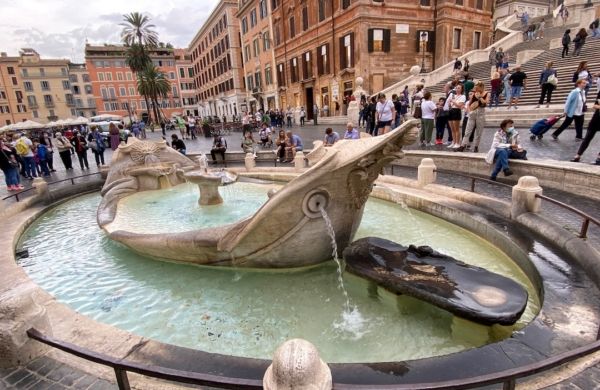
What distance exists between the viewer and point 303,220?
13.1 ft

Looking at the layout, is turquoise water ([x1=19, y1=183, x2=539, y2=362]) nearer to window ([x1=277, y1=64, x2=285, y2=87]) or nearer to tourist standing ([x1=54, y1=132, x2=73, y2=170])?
tourist standing ([x1=54, y1=132, x2=73, y2=170])

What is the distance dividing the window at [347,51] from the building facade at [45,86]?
64.7 metres

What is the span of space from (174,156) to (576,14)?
115 feet

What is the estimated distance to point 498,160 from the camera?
7.32 meters

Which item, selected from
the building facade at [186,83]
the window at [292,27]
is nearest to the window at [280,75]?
the window at [292,27]

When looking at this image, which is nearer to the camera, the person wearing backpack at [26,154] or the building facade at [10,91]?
the person wearing backpack at [26,154]

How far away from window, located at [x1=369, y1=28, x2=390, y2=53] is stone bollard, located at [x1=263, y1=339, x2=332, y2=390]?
2817 cm

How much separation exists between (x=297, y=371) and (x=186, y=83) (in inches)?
3232

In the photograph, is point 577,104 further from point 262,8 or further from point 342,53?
point 262,8

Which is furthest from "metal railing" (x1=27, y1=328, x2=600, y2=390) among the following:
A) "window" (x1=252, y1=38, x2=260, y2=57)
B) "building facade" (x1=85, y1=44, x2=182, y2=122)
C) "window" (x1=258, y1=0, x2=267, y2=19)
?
"building facade" (x1=85, y1=44, x2=182, y2=122)

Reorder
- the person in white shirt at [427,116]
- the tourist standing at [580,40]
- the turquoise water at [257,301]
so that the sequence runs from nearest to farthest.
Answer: the turquoise water at [257,301] → the person in white shirt at [427,116] → the tourist standing at [580,40]

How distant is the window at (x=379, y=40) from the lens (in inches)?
1032

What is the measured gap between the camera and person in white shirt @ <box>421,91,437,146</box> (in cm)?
1046

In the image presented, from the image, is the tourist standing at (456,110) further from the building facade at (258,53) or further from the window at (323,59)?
the building facade at (258,53)
